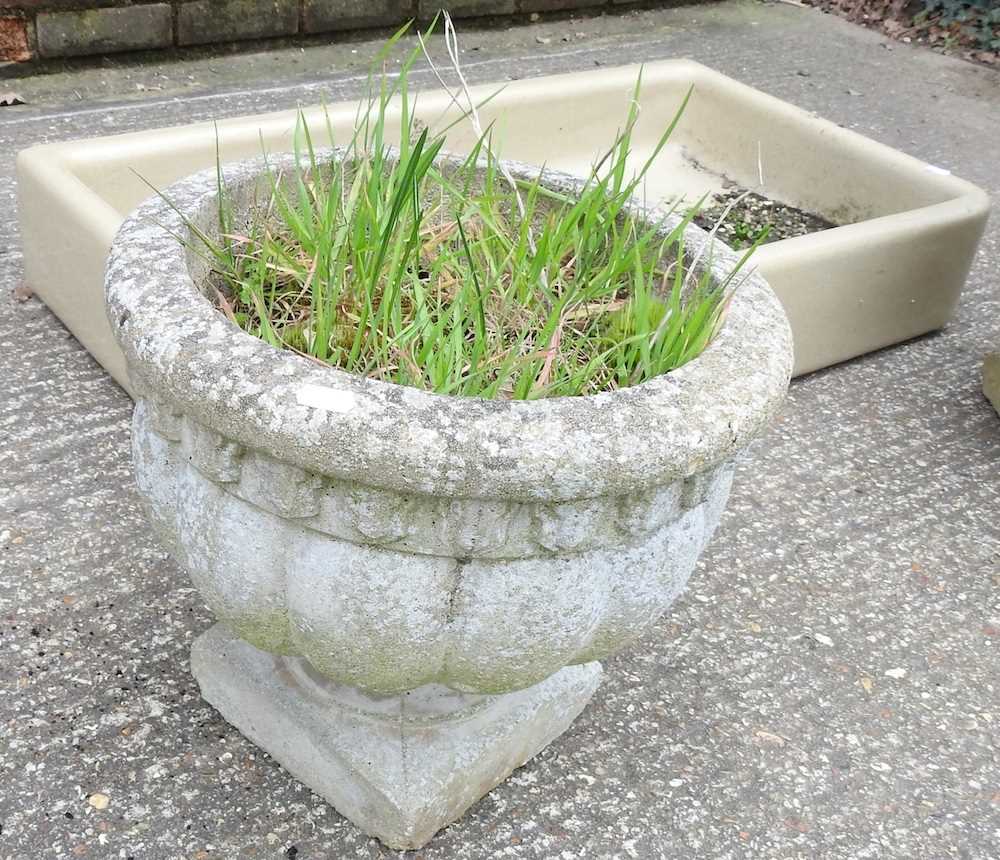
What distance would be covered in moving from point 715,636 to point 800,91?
2871 mm

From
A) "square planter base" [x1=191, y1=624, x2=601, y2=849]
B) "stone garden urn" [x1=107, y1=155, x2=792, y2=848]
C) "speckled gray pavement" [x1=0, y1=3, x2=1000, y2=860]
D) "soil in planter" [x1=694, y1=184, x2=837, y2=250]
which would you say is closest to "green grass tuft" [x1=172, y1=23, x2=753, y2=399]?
"stone garden urn" [x1=107, y1=155, x2=792, y2=848]

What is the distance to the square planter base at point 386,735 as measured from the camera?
1.41 meters

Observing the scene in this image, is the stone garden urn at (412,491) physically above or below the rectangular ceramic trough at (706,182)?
above

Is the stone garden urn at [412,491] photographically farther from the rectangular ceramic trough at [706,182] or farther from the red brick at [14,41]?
the red brick at [14,41]

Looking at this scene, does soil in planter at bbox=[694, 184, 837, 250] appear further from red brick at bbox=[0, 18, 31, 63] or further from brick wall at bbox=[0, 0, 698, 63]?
red brick at bbox=[0, 18, 31, 63]

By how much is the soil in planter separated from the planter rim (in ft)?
5.59

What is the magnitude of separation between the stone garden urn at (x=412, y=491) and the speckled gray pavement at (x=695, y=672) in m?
0.26

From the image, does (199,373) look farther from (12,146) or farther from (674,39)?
(674,39)

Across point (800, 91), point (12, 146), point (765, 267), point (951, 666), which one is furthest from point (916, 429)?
point (12, 146)

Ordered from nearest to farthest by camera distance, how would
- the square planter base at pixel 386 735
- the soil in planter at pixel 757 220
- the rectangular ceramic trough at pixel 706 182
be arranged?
the square planter base at pixel 386 735 → the rectangular ceramic trough at pixel 706 182 → the soil in planter at pixel 757 220

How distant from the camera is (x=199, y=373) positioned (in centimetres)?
108

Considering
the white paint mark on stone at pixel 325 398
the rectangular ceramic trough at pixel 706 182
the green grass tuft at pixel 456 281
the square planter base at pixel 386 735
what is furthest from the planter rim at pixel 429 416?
the rectangular ceramic trough at pixel 706 182

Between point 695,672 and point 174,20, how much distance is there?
2.91 meters

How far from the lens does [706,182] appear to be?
3.14 metres
